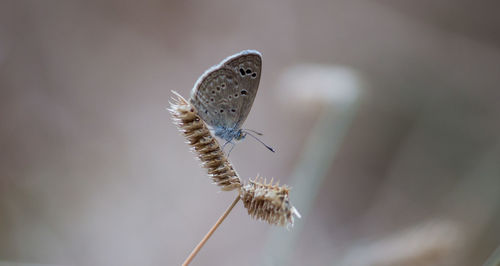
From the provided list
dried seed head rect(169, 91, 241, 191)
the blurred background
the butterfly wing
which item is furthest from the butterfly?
the blurred background

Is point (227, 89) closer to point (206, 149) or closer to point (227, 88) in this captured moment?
point (227, 88)

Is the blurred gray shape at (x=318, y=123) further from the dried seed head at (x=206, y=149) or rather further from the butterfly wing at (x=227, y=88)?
the dried seed head at (x=206, y=149)

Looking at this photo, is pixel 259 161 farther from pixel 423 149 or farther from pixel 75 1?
pixel 75 1

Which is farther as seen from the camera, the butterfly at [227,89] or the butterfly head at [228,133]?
the butterfly head at [228,133]

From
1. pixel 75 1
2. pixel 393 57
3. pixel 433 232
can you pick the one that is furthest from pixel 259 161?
pixel 75 1

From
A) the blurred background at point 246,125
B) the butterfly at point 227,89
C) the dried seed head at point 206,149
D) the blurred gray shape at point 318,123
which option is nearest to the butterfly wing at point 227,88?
the butterfly at point 227,89

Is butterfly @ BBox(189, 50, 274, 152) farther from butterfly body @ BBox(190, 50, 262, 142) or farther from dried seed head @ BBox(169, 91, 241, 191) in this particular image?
dried seed head @ BBox(169, 91, 241, 191)

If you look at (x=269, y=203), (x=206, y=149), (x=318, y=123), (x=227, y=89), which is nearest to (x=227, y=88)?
(x=227, y=89)
